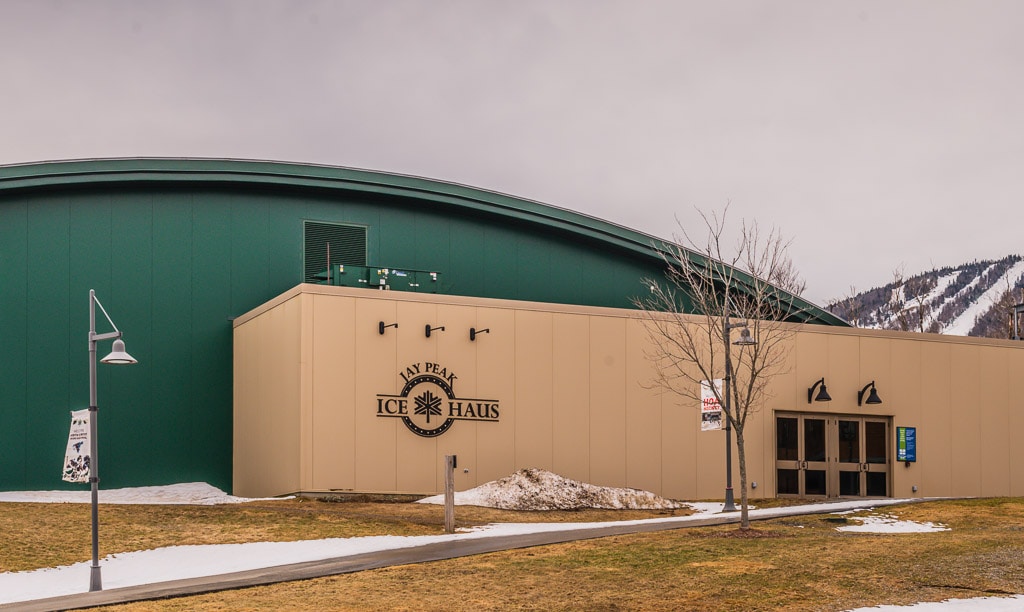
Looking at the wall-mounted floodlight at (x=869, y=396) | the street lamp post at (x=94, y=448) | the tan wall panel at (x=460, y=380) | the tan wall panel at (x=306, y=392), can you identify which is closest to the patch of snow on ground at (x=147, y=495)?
the tan wall panel at (x=306, y=392)

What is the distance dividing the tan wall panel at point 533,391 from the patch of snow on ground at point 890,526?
8.73 meters

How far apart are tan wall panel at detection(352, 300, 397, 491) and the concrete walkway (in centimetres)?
682

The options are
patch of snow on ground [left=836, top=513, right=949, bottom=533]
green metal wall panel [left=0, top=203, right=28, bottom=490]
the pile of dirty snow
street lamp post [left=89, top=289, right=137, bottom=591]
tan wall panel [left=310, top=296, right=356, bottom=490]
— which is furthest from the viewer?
green metal wall panel [left=0, top=203, right=28, bottom=490]

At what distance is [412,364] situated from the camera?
2820 cm

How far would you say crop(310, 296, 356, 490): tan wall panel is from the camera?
2678 cm

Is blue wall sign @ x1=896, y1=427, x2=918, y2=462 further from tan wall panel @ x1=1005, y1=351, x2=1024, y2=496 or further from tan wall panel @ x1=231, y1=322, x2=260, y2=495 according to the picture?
tan wall panel @ x1=231, y1=322, x2=260, y2=495

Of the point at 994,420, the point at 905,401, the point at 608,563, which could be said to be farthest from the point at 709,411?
the point at 994,420

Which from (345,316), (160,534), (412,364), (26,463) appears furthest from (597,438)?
(26,463)

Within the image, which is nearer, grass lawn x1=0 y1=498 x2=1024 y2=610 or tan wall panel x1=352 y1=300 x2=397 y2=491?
grass lawn x1=0 y1=498 x2=1024 y2=610

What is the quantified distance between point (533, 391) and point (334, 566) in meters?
12.8

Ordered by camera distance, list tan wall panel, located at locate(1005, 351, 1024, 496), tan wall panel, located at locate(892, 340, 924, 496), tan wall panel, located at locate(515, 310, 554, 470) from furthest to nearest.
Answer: tan wall panel, located at locate(1005, 351, 1024, 496) < tan wall panel, located at locate(892, 340, 924, 496) < tan wall panel, located at locate(515, 310, 554, 470)

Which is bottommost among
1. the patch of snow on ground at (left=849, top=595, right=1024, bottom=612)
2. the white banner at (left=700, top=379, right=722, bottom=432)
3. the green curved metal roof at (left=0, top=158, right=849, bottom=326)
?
the patch of snow on ground at (left=849, top=595, right=1024, bottom=612)

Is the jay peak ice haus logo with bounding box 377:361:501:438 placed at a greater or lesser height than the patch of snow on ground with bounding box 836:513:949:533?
greater

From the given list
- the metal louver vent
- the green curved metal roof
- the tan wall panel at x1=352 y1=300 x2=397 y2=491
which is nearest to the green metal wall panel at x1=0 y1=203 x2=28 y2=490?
the green curved metal roof
